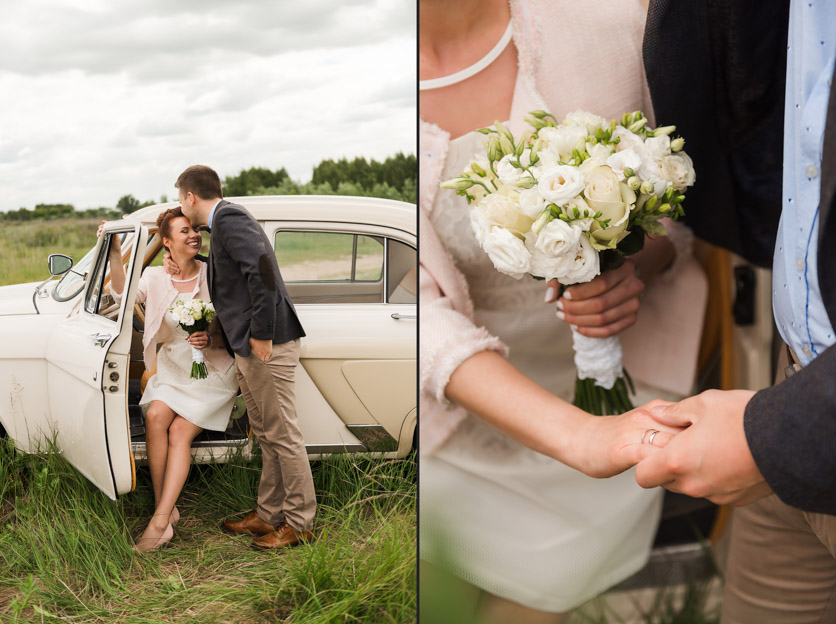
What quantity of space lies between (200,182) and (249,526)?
3.70ft

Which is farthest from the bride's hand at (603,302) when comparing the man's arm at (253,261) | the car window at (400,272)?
the man's arm at (253,261)

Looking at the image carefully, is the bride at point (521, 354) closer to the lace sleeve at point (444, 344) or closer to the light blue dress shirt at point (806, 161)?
the lace sleeve at point (444, 344)

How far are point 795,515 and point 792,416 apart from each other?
2.52ft

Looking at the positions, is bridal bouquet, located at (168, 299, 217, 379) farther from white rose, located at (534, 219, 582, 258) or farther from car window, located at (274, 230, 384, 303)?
white rose, located at (534, 219, 582, 258)

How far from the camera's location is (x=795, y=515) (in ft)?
4.87

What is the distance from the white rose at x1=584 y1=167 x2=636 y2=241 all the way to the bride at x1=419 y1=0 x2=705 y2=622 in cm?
27

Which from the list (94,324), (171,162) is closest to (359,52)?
(171,162)

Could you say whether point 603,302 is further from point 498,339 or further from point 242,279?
point 242,279

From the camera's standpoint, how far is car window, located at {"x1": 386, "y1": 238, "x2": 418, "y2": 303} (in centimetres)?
220

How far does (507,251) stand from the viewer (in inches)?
48.4

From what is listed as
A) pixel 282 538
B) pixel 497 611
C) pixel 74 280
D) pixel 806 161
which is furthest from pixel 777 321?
pixel 74 280

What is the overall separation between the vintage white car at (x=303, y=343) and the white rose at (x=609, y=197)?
1.05 metres

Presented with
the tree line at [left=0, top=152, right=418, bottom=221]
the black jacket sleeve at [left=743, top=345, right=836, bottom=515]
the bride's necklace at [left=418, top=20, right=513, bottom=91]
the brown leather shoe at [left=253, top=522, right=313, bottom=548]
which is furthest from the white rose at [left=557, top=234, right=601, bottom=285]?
the brown leather shoe at [left=253, top=522, right=313, bottom=548]

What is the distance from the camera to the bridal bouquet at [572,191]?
1.21m
